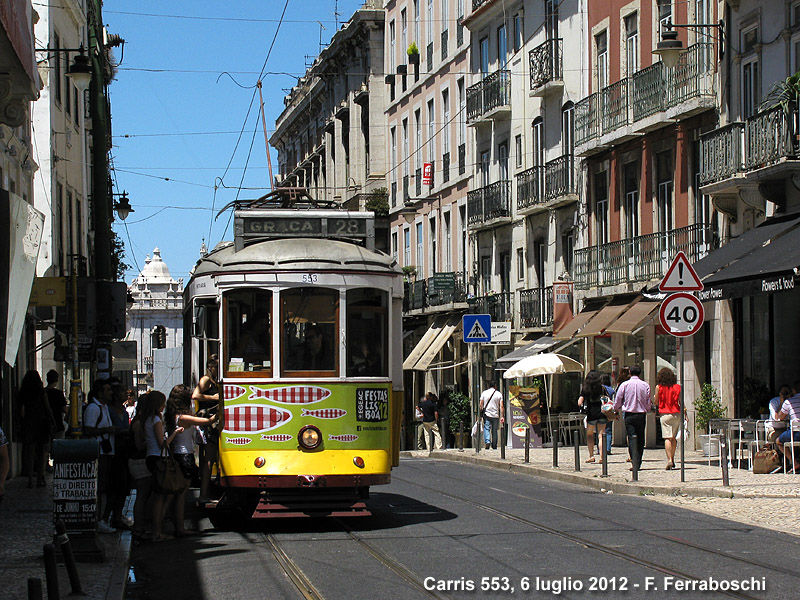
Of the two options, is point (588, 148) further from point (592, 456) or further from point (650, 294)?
point (592, 456)

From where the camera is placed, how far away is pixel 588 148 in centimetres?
3338

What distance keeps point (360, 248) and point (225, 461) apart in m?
3.02

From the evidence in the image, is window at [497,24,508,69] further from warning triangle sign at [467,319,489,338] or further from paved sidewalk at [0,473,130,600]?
paved sidewalk at [0,473,130,600]

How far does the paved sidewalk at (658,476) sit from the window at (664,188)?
539 cm

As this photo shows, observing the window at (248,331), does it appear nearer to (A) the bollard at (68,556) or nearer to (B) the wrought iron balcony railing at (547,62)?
(A) the bollard at (68,556)

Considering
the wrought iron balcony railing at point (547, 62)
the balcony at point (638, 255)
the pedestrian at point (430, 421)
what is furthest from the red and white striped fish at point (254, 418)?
the wrought iron balcony railing at point (547, 62)

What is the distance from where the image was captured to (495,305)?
139ft

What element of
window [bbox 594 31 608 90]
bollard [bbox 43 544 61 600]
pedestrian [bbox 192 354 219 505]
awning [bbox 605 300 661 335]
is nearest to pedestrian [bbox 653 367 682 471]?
awning [bbox 605 300 661 335]

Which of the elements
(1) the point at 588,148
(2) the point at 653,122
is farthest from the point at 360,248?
(1) the point at 588,148

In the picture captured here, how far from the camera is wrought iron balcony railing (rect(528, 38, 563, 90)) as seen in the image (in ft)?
121

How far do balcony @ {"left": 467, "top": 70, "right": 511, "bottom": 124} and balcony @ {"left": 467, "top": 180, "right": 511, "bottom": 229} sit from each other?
225cm

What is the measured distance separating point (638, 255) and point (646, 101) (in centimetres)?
353

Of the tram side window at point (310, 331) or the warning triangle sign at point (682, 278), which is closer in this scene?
the tram side window at point (310, 331)

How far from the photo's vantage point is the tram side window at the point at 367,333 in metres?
14.8
